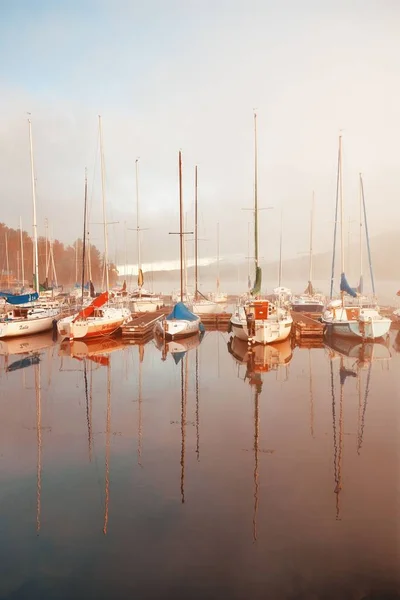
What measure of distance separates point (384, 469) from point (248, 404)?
6.24 metres

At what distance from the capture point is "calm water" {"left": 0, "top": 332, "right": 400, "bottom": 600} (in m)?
6.80

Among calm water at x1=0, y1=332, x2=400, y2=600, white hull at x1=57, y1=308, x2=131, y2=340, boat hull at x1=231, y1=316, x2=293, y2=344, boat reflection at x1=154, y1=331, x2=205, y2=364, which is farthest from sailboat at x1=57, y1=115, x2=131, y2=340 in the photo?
calm water at x1=0, y1=332, x2=400, y2=600

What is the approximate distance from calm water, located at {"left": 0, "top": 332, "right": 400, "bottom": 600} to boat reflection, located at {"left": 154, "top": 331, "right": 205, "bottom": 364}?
646 centimetres

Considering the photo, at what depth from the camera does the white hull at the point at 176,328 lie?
31203 millimetres

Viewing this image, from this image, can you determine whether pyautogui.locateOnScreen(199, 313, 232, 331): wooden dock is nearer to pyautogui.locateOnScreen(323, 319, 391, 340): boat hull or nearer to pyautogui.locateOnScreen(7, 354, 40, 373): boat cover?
pyautogui.locateOnScreen(323, 319, 391, 340): boat hull

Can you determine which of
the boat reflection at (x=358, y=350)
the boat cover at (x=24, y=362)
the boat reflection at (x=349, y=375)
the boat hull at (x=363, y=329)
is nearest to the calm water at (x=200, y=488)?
the boat reflection at (x=349, y=375)

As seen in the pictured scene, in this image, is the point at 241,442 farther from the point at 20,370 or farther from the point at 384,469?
the point at 20,370

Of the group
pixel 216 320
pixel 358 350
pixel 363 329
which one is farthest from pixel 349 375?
pixel 216 320

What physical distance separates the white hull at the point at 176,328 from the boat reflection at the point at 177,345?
1.35ft

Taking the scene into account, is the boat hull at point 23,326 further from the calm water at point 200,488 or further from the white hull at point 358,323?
the white hull at point 358,323

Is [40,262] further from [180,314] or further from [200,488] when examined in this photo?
[200,488]

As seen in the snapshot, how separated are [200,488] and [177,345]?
20.8 meters

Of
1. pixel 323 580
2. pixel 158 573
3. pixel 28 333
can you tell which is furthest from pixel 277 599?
pixel 28 333

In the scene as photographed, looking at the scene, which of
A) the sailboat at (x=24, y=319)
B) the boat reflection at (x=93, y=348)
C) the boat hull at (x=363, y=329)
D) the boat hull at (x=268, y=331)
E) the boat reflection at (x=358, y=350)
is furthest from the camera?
the sailboat at (x=24, y=319)
